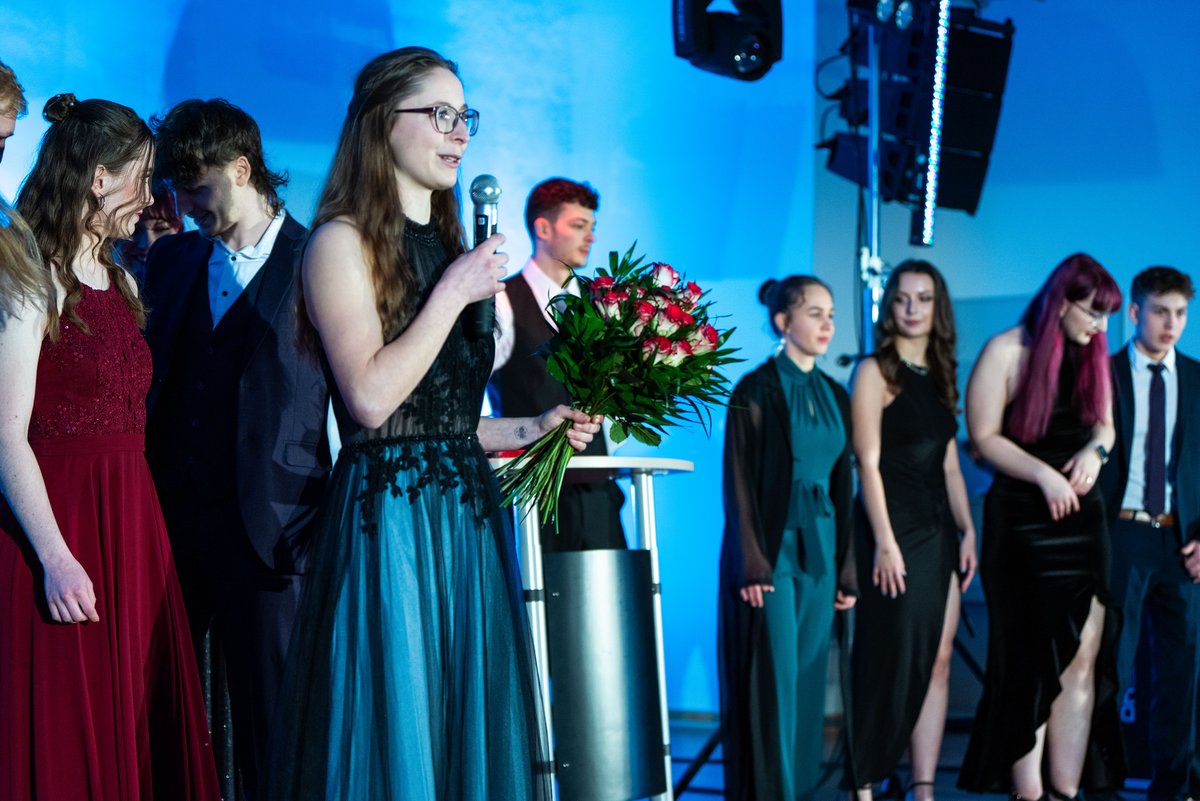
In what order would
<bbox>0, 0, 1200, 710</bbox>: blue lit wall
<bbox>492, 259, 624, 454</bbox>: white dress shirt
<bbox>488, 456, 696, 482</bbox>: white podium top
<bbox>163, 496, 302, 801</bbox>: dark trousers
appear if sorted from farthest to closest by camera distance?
<bbox>0, 0, 1200, 710</bbox>: blue lit wall, <bbox>492, 259, 624, 454</bbox>: white dress shirt, <bbox>488, 456, 696, 482</bbox>: white podium top, <bbox>163, 496, 302, 801</bbox>: dark trousers

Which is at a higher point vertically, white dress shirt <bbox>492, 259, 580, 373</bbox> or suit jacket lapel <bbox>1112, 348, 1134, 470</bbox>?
white dress shirt <bbox>492, 259, 580, 373</bbox>

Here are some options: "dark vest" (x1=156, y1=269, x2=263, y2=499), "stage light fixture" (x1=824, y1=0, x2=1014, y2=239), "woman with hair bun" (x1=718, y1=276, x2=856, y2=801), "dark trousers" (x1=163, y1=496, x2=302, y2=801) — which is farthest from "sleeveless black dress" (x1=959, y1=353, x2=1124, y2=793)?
"dark vest" (x1=156, y1=269, x2=263, y2=499)

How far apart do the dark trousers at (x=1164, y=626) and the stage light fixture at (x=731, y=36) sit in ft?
7.47

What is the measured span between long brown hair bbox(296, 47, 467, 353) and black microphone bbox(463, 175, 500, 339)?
0.11 meters

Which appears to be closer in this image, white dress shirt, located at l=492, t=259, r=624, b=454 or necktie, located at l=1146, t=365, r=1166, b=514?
white dress shirt, located at l=492, t=259, r=624, b=454

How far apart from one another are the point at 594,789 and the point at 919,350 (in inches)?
84.9

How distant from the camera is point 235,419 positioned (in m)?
2.81

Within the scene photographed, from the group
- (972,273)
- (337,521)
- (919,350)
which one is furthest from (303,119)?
(972,273)

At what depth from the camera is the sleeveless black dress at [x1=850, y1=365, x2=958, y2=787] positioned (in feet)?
14.5

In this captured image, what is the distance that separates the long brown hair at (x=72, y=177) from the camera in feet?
8.01

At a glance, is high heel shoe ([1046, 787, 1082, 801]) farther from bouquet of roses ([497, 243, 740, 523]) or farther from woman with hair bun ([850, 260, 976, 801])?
bouquet of roses ([497, 243, 740, 523])

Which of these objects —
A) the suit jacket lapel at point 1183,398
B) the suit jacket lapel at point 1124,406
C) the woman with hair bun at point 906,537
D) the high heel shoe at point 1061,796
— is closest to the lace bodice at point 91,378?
the woman with hair bun at point 906,537

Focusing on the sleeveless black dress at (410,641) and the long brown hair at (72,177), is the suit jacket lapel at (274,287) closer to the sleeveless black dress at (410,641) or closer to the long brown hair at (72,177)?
the long brown hair at (72,177)

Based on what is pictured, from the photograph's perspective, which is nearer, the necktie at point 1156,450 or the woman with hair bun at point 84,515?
the woman with hair bun at point 84,515
